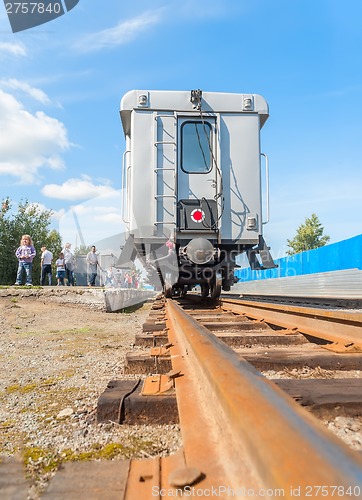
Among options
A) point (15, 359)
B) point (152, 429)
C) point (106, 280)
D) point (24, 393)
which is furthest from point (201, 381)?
point (106, 280)

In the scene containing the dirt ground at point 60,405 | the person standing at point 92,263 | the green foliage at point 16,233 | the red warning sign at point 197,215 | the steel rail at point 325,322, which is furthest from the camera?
the green foliage at point 16,233

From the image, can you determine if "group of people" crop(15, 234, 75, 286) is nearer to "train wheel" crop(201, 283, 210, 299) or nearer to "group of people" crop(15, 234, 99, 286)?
"group of people" crop(15, 234, 99, 286)

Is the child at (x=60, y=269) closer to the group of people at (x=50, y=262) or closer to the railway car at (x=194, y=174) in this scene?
the group of people at (x=50, y=262)

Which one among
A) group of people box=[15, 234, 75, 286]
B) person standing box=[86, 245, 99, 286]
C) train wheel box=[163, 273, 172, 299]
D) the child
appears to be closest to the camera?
train wheel box=[163, 273, 172, 299]

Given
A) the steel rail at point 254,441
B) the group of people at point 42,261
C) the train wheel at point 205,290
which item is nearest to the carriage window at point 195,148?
the train wheel at point 205,290

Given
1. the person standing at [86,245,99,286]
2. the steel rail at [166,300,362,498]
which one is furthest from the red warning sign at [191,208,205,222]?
the person standing at [86,245,99,286]

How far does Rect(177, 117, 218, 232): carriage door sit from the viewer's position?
6168mm

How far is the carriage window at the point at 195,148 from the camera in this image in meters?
6.40

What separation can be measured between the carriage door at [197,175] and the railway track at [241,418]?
13.1 ft

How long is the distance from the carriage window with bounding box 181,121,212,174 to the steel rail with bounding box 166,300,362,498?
5.36 m

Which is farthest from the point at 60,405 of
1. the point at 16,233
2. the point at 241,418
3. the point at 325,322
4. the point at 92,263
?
the point at 16,233

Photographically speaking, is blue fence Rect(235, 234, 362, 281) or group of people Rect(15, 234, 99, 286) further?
blue fence Rect(235, 234, 362, 281)

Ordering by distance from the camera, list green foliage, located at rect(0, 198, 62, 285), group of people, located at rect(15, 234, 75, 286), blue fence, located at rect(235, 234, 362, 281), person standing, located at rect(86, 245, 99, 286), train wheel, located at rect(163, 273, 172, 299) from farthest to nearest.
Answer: green foliage, located at rect(0, 198, 62, 285)
person standing, located at rect(86, 245, 99, 286)
blue fence, located at rect(235, 234, 362, 281)
group of people, located at rect(15, 234, 75, 286)
train wheel, located at rect(163, 273, 172, 299)

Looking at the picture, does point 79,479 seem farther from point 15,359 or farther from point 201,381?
point 15,359
